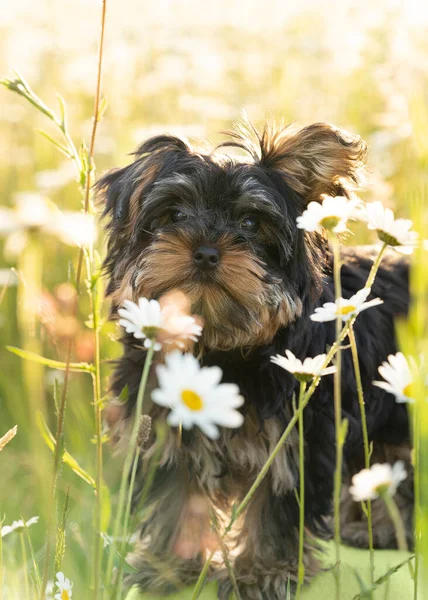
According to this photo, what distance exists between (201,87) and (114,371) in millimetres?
3541

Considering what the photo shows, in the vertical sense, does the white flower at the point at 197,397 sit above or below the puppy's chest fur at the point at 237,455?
above

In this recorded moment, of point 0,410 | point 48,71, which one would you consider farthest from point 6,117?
point 0,410

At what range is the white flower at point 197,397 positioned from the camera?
1.18 meters

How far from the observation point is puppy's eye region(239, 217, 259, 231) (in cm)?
264

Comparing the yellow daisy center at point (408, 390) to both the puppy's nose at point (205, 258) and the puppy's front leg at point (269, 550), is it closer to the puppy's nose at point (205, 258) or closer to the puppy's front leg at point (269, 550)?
the puppy's nose at point (205, 258)

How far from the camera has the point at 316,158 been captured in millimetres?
2707

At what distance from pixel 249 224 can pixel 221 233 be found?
190mm

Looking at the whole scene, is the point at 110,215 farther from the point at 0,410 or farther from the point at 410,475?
the point at 0,410

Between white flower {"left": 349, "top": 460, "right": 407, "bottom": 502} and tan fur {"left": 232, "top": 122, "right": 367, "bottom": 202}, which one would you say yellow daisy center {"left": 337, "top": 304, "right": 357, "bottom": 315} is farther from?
tan fur {"left": 232, "top": 122, "right": 367, "bottom": 202}

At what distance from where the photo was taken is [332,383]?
281 cm

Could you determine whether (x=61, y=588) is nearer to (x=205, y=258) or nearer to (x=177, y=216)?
(x=205, y=258)

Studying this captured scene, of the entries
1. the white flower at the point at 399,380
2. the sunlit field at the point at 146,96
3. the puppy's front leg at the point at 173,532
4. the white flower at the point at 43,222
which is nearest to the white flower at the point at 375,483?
the white flower at the point at 399,380

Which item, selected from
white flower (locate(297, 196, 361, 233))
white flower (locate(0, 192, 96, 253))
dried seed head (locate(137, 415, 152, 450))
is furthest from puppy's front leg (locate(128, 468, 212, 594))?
white flower (locate(0, 192, 96, 253))

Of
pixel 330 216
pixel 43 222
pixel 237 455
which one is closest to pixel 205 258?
pixel 237 455
